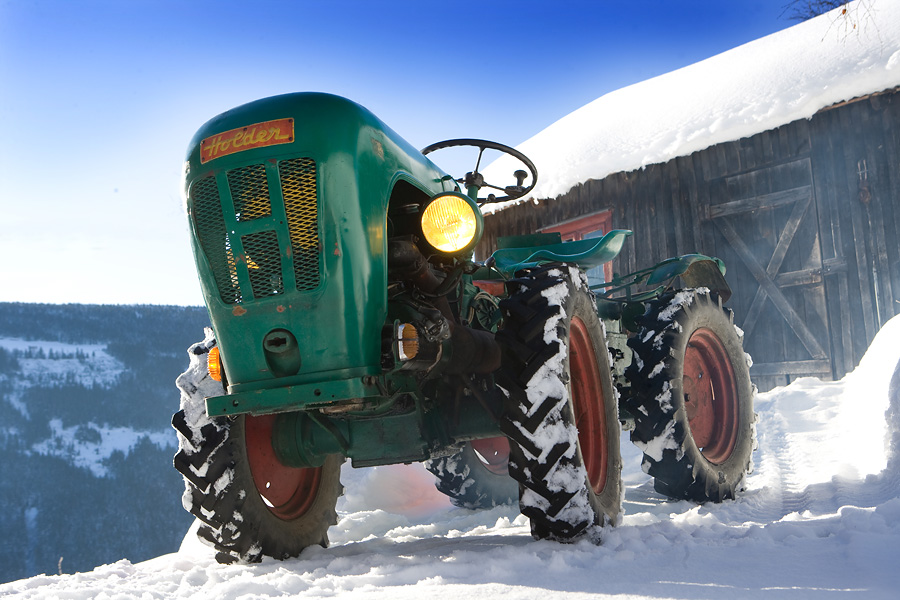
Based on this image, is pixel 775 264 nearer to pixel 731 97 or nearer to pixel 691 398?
pixel 731 97

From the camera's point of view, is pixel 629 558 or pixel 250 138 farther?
pixel 250 138

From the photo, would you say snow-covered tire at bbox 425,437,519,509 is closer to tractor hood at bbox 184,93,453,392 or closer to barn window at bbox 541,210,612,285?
tractor hood at bbox 184,93,453,392

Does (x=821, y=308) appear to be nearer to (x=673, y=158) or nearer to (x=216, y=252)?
(x=673, y=158)

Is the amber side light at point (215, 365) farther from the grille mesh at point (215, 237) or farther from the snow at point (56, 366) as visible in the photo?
the snow at point (56, 366)

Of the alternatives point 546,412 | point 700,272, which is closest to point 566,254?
point 700,272

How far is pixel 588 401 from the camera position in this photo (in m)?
A: 3.30

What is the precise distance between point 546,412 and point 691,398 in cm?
207

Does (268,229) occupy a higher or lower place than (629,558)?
higher

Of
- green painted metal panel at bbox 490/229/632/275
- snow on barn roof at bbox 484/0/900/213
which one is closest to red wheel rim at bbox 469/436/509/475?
green painted metal panel at bbox 490/229/632/275

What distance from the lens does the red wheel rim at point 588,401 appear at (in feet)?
10.6

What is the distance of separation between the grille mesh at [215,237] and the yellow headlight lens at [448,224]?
73cm

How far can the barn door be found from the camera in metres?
9.20

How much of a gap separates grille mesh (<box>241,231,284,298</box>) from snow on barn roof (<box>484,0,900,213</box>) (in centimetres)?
812

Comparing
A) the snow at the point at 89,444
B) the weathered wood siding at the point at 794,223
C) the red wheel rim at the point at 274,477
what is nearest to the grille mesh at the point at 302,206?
the red wheel rim at the point at 274,477
